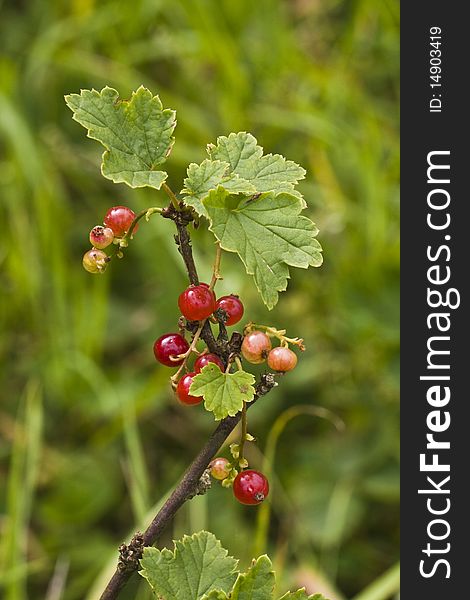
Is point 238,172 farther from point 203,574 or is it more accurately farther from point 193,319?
point 203,574

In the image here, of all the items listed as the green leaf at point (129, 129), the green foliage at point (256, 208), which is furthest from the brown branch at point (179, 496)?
the green leaf at point (129, 129)

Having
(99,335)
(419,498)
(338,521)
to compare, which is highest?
(99,335)

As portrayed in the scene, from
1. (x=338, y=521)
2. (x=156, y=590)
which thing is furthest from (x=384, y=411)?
(x=156, y=590)

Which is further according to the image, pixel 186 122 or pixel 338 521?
pixel 186 122

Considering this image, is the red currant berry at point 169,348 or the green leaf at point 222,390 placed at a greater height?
the red currant berry at point 169,348

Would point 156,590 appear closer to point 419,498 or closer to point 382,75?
point 419,498

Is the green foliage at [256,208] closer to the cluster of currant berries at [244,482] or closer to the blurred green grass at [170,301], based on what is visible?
the cluster of currant berries at [244,482]

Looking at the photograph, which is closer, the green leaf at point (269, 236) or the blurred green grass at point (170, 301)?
the green leaf at point (269, 236)
